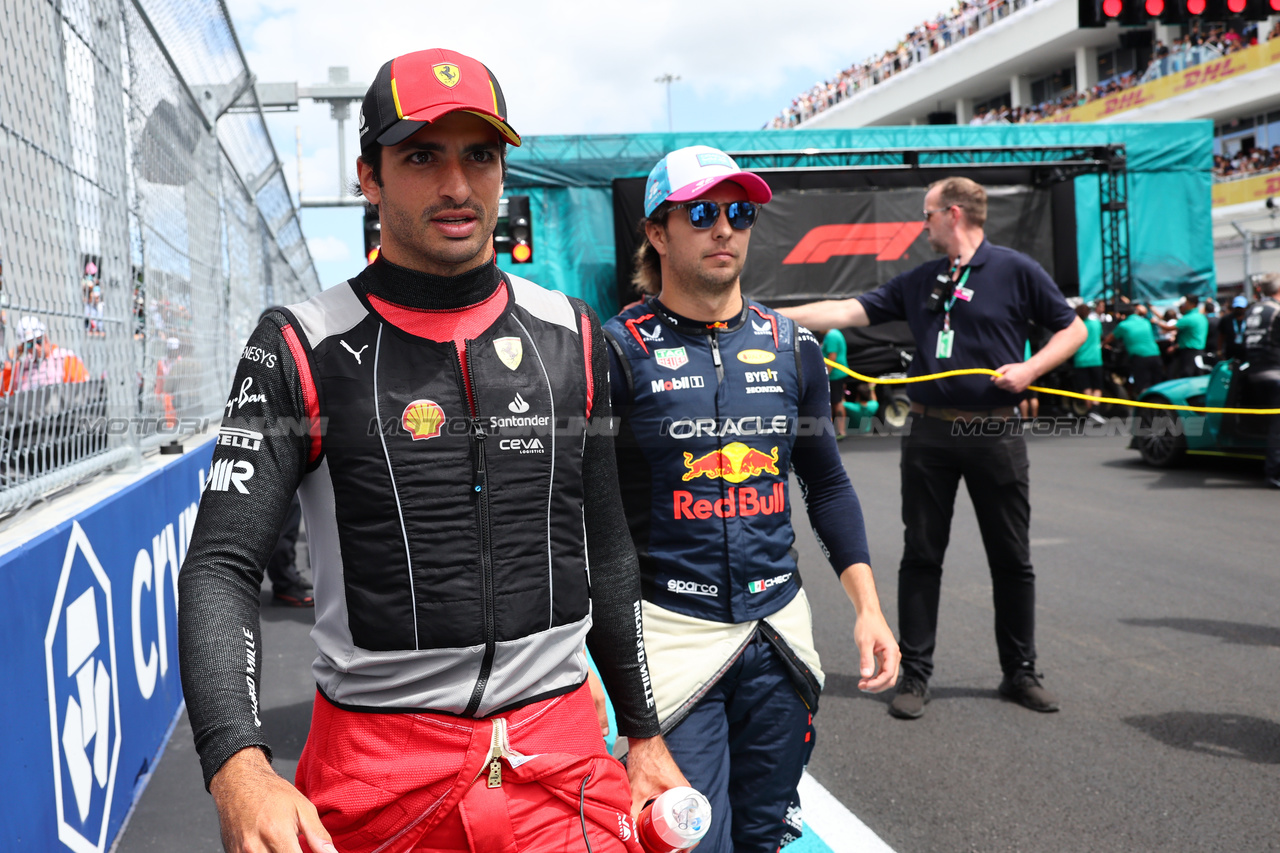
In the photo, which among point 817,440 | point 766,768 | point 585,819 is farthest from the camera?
point 817,440

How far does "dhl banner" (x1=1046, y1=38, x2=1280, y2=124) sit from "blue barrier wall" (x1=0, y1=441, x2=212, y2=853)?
1495 inches

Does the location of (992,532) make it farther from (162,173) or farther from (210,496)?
(162,173)

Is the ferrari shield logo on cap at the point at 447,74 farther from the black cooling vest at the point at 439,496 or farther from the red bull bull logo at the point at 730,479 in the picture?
the red bull bull logo at the point at 730,479

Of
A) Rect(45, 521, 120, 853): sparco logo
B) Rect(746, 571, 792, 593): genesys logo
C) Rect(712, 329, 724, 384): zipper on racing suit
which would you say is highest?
Rect(712, 329, 724, 384): zipper on racing suit

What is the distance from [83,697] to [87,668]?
9 cm

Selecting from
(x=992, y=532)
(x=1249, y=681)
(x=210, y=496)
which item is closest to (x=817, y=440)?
(x=210, y=496)

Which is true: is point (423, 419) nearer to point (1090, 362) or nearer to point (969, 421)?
point (969, 421)

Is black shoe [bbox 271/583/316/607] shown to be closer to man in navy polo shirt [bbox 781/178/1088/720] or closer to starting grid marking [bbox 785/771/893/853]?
man in navy polo shirt [bbox 781/178/1088/720]

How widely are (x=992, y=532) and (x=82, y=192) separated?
3641 millimetres

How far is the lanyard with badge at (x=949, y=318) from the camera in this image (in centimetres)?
423

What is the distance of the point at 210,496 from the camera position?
53.3 inches

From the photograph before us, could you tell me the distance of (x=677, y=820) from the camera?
159 cm

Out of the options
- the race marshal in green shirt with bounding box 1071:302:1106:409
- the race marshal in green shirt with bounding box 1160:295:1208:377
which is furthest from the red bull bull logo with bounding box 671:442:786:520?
the race marshal in green shirt with bounding box 1160:295:1208:377

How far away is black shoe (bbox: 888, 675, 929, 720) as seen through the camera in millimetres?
4109
